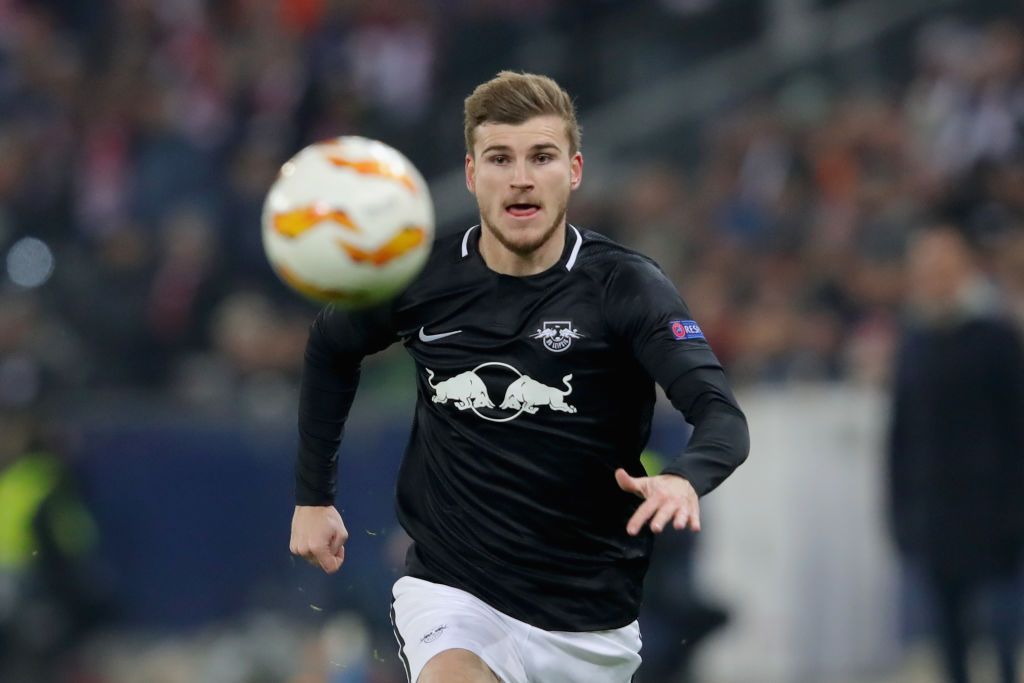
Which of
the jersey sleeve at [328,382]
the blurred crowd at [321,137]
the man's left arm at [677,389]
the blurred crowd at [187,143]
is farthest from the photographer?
the blurred crowd at [187,143]

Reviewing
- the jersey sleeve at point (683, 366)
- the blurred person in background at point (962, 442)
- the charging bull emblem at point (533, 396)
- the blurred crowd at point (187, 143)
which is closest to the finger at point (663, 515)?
the jersey sleeve at point (683, 366)

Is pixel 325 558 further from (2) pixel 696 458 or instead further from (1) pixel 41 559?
(1) pixel 41 559

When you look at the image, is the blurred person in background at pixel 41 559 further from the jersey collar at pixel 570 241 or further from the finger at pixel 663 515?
the finger at pixel 663 515

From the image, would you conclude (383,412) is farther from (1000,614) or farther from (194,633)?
(1000,614)

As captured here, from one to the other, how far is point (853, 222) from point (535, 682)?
6.53 m

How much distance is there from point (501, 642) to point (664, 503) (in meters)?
0.99

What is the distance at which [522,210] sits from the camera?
478 cm

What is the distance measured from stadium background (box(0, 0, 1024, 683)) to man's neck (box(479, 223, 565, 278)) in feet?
11.2

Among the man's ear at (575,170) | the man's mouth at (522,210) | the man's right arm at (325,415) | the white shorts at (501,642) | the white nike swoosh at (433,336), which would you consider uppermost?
the man's ear at (575,170)

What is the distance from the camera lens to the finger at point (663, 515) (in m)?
3.97

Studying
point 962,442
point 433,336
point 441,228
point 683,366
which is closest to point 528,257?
point 433,336

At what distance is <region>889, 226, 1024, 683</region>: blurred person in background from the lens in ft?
27.9

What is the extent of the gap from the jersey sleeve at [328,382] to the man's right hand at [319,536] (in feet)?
0.13

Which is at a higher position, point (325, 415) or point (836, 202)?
point (325, 415)
